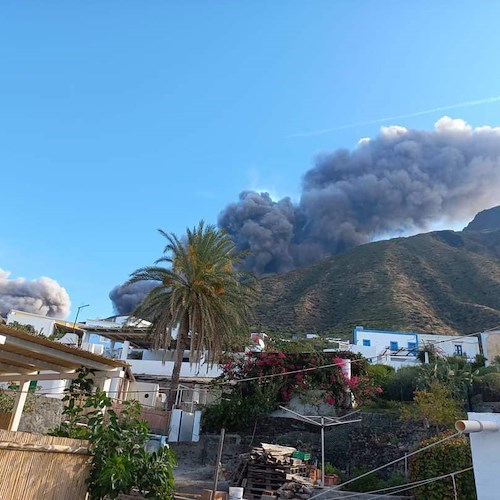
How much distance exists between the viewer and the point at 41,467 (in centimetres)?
699

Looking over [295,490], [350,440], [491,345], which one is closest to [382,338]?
[491,345]

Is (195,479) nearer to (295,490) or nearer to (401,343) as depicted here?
(295,490)

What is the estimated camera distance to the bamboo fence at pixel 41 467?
6555 mm

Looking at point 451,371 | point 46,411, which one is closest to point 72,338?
point 46,411

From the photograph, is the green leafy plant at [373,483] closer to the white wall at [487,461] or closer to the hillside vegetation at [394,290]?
the white wall at [487,461]

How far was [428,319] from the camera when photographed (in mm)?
70375

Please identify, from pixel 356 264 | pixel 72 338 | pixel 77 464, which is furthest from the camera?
pixel 356 264

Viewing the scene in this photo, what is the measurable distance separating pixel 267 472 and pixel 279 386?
8.67 metres

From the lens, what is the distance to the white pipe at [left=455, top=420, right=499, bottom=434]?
717cm

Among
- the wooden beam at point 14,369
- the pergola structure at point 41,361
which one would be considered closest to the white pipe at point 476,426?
the pergola structure at point 41,361

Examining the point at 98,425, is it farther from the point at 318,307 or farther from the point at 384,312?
the point at 318,307

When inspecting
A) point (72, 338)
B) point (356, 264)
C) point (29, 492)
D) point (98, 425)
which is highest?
point (356, 264)

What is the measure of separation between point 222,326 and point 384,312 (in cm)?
5281

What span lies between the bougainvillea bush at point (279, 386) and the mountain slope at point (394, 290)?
38.2 meters
